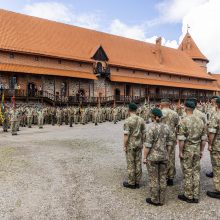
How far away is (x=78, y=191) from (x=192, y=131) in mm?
2907

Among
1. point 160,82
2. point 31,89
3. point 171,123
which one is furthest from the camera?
point 160,82

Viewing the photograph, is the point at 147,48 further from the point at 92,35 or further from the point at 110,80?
the point at 110,80

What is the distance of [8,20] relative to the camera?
33562 mm

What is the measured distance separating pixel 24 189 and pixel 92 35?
3710 centimetres

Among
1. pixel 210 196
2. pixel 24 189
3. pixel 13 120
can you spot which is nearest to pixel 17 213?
pixel 24 189

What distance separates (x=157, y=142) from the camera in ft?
19.8

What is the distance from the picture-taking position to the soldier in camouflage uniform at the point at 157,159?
232 inches

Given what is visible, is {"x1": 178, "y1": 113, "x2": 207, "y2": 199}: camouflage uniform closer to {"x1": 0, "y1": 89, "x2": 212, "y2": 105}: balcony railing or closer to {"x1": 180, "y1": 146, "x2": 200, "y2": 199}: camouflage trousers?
{"x1": 180, "y1": 146, "x2": 200, "y2": 199}: camouflage trousers

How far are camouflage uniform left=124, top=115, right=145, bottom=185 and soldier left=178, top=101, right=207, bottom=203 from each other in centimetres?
109

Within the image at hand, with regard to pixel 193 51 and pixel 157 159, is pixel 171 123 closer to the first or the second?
pixel 157 159

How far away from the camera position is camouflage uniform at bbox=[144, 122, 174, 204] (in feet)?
19.3

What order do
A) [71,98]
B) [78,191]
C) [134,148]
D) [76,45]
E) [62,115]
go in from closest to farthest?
[78,191]
[134,148]
[62,115]
[71,98]
[76,45]

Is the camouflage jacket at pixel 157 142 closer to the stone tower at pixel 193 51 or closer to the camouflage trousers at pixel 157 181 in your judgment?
the camouflage trousers at pixel 157 181

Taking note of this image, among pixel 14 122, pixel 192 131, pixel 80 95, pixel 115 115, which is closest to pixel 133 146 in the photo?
pixel 192 131
